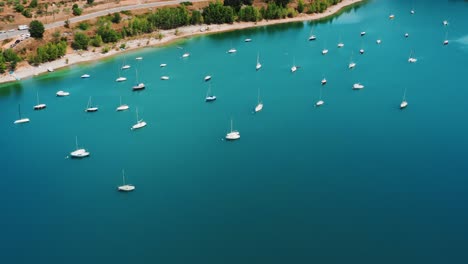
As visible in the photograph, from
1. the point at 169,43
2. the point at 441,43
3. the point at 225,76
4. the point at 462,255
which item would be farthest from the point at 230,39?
the point at 462,255

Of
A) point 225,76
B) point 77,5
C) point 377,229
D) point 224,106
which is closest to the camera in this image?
point 377,229

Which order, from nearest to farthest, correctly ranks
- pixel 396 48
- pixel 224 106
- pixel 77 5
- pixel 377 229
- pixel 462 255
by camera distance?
pixel 462 255 < pixel 377 229 < pixel 224 106 < pixel 396 48 < pixel 77 5

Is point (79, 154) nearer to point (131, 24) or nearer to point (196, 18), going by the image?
point (131, 24)

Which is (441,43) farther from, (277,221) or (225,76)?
(277,221)

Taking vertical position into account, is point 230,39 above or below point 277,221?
above

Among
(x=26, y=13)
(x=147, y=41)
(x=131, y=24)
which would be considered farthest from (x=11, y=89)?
(x=26, y=13)

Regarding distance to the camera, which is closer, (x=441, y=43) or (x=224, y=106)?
(x=224, y=106)
